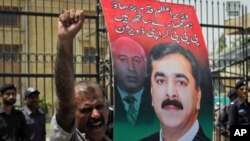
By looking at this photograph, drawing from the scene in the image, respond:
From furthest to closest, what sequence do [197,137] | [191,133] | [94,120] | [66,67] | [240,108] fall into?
1. [240,108]
2. [197,137]
3. [191,133]
4. [94,120]
5. [66,67]

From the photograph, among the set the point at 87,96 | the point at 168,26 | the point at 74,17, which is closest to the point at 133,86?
the point at 168,26

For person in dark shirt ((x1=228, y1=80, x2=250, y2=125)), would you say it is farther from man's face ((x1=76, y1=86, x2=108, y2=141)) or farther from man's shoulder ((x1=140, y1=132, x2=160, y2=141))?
man's face ((x1=76, y1=86, x2=108, y2=141))

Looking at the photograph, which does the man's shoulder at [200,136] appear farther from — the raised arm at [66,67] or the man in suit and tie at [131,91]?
the raised arm at [66,67]

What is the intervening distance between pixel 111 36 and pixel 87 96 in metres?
1.57

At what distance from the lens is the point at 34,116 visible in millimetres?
5820

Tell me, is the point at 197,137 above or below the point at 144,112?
below

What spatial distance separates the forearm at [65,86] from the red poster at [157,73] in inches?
71.4

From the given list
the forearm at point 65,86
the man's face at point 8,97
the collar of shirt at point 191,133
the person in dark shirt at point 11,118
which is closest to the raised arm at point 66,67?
the forearm at point 65,86

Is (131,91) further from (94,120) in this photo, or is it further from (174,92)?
(94,120)

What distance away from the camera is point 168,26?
4.34m

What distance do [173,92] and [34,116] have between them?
2215 mm

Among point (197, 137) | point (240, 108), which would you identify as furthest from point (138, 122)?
point (240, 108)

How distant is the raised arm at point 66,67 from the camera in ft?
6.28

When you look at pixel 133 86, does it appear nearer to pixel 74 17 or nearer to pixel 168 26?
pixel 168 26
